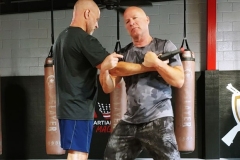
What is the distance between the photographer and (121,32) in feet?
15.7

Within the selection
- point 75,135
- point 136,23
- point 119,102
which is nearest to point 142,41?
point 136,23

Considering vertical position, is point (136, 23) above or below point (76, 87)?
above

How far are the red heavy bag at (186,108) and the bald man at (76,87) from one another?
6.21 feet

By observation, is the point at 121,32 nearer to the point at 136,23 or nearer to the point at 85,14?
the point at 136,23

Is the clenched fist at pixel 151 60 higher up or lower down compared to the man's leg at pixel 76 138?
higher up

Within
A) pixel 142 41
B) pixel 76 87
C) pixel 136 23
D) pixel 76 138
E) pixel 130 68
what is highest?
pixel 136 23

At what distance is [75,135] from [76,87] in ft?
0.94

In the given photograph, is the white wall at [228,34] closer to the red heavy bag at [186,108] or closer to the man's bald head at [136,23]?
the red heavy bag at [186,108]

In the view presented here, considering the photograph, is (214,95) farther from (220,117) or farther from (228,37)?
(228,37)

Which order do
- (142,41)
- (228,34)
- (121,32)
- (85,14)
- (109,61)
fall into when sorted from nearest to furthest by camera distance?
1. (109,61)
2. (85,14)
3. (142,41)
4. (228,34)
5. (121,32)

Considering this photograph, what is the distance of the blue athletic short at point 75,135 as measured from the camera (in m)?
1.87

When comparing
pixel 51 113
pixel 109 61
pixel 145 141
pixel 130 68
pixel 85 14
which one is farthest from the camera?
pixel 51 113

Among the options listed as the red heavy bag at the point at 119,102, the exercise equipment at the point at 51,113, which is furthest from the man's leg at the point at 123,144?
the exercise equipment at the point at 51,113

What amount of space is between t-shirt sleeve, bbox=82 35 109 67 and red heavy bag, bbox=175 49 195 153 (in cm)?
196
